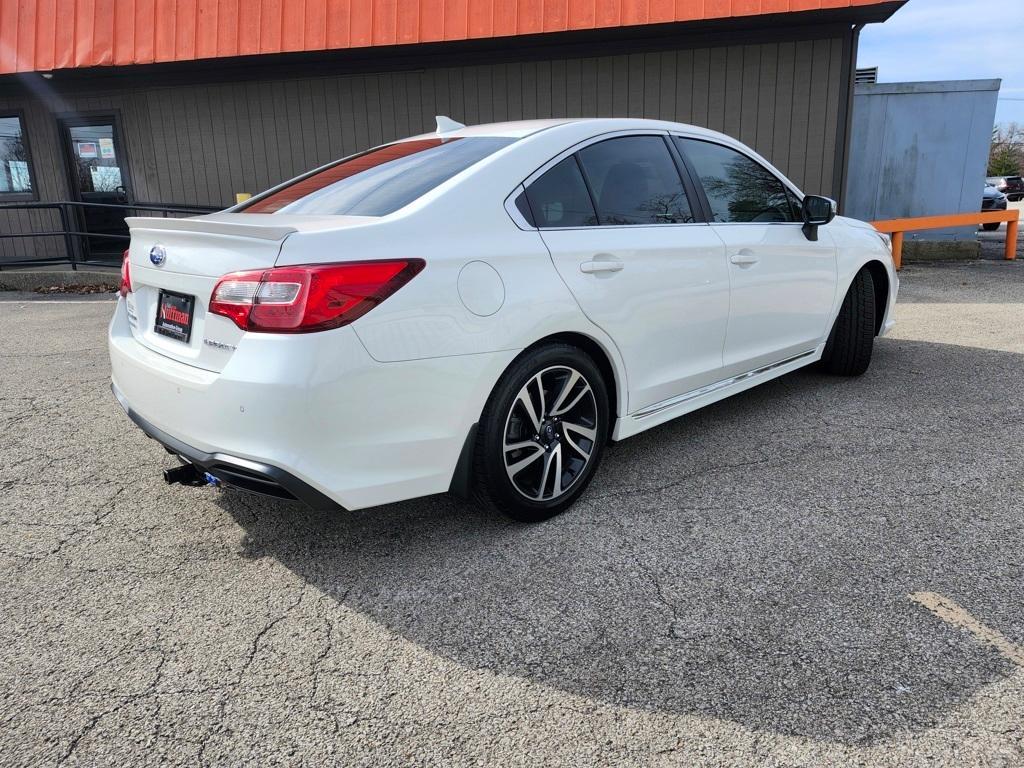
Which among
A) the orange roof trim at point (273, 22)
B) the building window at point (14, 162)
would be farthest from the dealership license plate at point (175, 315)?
the building window at point (14, 162)

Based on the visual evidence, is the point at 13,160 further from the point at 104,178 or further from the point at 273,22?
the point at 273,22

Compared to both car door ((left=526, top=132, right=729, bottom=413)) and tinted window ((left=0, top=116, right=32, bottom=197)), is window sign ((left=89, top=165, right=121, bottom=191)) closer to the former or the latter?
tinted window ((left=0, top=116, right=32, bottom=197))

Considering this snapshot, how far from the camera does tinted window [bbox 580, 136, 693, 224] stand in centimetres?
334

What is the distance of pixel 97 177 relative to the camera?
467 inches

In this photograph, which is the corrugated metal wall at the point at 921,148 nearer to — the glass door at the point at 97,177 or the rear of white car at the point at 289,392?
the rear of white car at the point at 289,392

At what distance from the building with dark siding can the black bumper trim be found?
7917mm

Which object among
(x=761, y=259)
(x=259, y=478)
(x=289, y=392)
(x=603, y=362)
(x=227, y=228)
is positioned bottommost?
(x=259, y=478)

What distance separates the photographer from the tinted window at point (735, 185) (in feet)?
12.8

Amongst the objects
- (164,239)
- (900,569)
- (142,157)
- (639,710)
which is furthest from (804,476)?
(142,157)

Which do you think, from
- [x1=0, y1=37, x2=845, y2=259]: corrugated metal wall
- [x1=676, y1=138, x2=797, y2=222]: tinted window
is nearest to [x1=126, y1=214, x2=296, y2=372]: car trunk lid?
[x1=676, y1=138, x2=797, y2=222]: tinted window

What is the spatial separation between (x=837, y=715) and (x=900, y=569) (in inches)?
35.3

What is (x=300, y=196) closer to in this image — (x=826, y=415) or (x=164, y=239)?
(x=164, y=239)

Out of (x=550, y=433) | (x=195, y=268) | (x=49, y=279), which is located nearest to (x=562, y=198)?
(x=550, y=433)

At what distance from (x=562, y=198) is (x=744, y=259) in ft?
4.04
